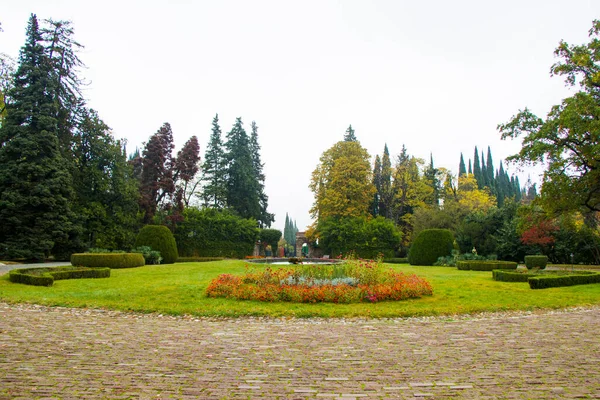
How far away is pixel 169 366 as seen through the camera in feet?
13.3

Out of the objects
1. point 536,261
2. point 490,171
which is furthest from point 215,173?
point 490,171

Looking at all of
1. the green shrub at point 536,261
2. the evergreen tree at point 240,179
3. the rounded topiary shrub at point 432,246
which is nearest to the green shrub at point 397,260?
the rounded topiary shrub at point 432,246

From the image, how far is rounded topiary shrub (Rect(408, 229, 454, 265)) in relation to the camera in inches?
936

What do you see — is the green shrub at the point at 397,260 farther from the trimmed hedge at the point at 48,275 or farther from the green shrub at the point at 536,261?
the trimmed hedge at the point at 48,275

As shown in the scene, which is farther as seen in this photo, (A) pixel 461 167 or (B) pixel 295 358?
(A) pixel 461 167

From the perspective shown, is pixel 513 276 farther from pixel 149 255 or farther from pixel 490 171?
pixel 490 171

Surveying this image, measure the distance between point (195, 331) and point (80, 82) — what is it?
26.7 meters

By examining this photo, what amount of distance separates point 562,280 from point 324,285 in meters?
8.51

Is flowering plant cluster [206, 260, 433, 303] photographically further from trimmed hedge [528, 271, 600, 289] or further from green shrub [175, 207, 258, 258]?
green shrub [175, 207, 258, 258]

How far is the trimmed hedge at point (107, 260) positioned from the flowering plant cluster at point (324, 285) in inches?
357

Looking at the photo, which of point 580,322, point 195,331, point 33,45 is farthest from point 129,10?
point 33,45

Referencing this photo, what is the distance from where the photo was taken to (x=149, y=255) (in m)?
21.8

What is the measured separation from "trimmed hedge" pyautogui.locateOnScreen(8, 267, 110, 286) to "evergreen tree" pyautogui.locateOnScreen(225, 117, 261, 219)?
78.7ft

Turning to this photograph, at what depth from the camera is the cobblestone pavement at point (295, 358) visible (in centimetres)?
339
